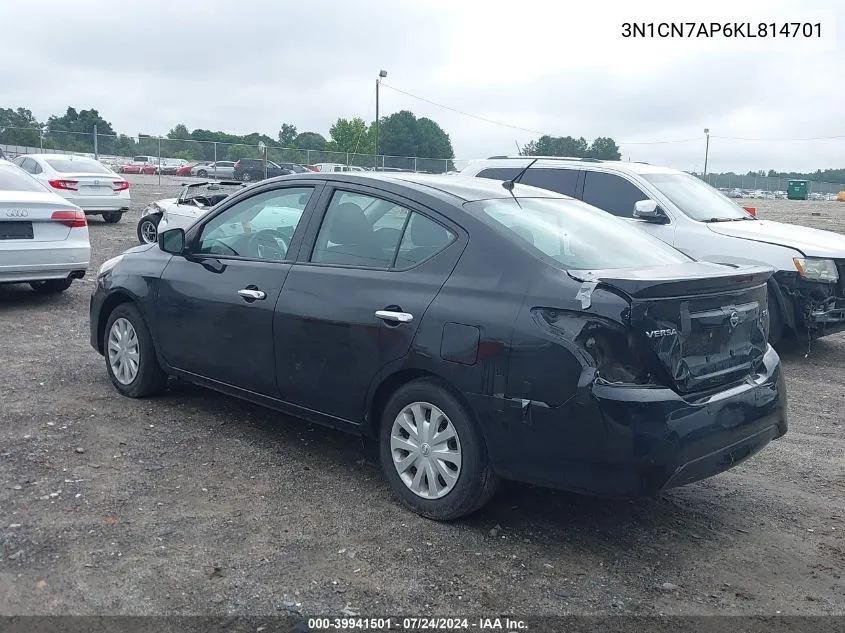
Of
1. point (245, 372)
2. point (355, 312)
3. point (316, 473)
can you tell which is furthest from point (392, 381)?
point (245, 372)

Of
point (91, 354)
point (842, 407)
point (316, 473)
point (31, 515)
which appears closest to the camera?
point (31, 515)

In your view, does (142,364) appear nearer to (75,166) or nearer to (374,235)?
(374,235)

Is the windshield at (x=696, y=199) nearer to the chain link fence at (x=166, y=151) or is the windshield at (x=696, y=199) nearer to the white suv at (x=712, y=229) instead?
the white suv at (x=712, y=229)

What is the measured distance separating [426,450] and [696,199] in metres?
6.06

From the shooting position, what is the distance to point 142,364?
19.4 feet

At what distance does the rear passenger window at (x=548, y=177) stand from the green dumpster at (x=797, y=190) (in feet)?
214

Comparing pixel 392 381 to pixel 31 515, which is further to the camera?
pixel 392 381

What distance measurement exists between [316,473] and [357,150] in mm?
69700

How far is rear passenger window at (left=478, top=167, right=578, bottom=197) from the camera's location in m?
9.50

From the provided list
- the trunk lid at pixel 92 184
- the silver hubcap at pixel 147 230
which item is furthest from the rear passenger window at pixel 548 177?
the trunk lid at pixel 92 184

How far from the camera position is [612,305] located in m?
3.72

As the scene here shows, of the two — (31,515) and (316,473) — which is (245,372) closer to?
(316,473)

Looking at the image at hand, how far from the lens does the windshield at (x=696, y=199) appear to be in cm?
891

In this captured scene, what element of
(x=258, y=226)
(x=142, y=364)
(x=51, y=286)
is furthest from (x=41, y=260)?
(x=258, y=226)
